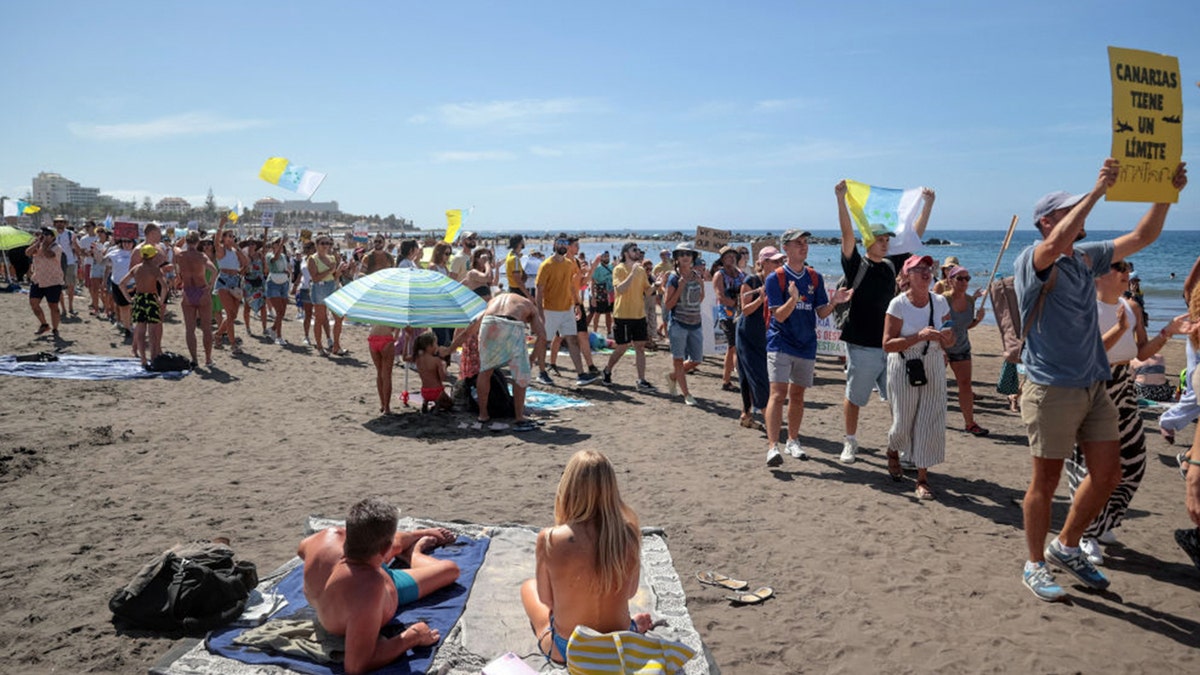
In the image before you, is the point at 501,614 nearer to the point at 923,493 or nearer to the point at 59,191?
the point at 923,493

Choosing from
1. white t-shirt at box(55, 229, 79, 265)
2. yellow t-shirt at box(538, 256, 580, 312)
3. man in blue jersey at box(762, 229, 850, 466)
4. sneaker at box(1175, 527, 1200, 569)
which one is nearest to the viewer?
sneaker at box(1175, 527, 1200, 569)

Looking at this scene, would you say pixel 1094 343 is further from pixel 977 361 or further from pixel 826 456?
pixel 977 361

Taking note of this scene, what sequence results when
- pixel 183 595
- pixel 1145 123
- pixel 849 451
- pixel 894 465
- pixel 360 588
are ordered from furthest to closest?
pixel 849 451
pixel 894 465
pixel 1145 123
pixel 183 595
pixel 360 588

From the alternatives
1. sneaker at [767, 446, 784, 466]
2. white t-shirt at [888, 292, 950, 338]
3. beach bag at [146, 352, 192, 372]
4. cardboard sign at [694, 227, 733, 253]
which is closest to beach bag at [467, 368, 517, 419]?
sneaker at [767, 446, 784, 466]

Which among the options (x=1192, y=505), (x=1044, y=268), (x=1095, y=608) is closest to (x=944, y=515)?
(x=1095, y=608)

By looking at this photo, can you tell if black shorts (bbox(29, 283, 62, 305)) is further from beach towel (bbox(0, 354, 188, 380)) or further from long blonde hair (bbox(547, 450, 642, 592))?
long blonde hair (bbox(547, 450, 642, 592))

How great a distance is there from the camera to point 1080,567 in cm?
408

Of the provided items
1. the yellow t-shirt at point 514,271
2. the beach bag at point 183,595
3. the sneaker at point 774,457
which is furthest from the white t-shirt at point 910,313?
the yellow t-shirt at point 514,271

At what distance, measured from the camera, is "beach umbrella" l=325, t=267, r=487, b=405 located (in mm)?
7363

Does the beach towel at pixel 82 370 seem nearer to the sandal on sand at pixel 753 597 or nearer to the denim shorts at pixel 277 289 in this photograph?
the denim shorts at pixel 277 289

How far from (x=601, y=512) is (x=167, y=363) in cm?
924

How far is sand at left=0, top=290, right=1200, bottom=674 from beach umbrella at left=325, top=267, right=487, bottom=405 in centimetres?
117

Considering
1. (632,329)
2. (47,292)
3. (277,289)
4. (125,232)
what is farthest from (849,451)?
(125,232)

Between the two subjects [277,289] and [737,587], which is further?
[277,289]
